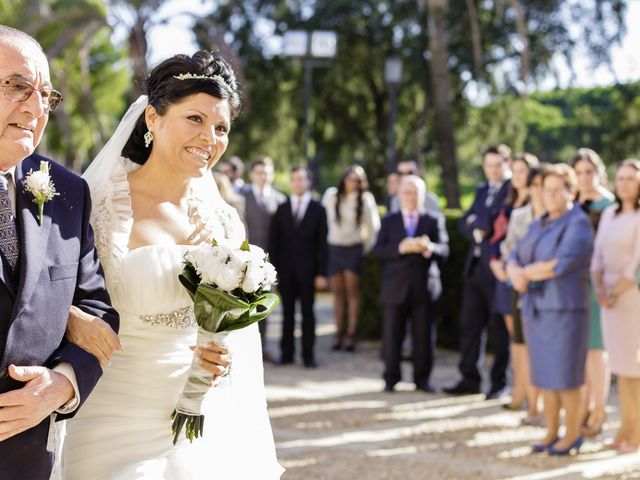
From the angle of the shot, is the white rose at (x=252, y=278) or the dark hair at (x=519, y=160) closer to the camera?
the white rose at (x=252, y=278)

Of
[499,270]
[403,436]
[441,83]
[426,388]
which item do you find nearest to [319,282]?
[426,388]

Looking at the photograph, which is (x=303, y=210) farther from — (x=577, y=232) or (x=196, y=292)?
(x=196, y=292)

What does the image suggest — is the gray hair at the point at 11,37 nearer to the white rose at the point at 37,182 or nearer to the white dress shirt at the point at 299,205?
the white rose at the point at 37,182

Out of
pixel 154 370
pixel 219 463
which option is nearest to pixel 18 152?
pixel 154 370

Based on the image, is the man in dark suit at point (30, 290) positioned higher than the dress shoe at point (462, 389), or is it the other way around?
the man in dark suit at point (30, 290)

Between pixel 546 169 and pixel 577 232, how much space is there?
0.52m

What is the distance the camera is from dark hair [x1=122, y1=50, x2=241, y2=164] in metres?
3.54

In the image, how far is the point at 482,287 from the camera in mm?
9047

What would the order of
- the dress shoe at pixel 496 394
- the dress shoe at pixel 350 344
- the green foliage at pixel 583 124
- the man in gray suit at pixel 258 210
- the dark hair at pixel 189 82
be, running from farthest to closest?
the green foliage at pixel 583 124 < the dress shoe at pixel 350 344 < the man in gray suit at pixel 258 210 < the dress shoe at pixel 496 394 < the dark hair at pixel 189 82

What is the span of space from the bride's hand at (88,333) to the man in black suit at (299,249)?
814 centimetres

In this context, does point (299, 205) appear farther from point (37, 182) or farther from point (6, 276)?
point (6, 276)

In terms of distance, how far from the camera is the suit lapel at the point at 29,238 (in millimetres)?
2617

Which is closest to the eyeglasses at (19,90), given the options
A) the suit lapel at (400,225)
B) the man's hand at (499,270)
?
the man's hand at (499,270)

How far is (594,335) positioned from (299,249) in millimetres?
4153
